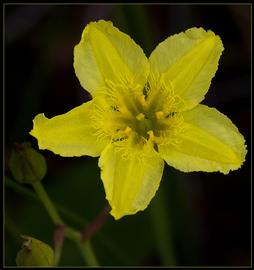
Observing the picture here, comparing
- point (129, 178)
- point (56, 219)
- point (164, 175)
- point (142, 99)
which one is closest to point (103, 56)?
point (142, 99)

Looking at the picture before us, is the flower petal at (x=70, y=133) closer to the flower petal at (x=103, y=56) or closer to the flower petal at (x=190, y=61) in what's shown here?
the flower petal at (x=103, y=56)

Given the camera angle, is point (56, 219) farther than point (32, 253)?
Yes

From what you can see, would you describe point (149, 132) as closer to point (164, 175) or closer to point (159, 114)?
point (159, 114)

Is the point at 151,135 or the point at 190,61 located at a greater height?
the point at 190,61

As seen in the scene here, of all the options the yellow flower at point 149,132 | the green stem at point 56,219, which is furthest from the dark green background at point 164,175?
the yellow flower at point 149,132

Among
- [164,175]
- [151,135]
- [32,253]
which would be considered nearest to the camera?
[32,253]

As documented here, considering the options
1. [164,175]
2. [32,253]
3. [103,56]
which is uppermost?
[103,56]

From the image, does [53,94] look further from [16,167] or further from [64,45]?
[16,167]

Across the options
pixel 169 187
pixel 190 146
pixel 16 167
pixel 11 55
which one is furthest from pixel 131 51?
pixel 11 55
